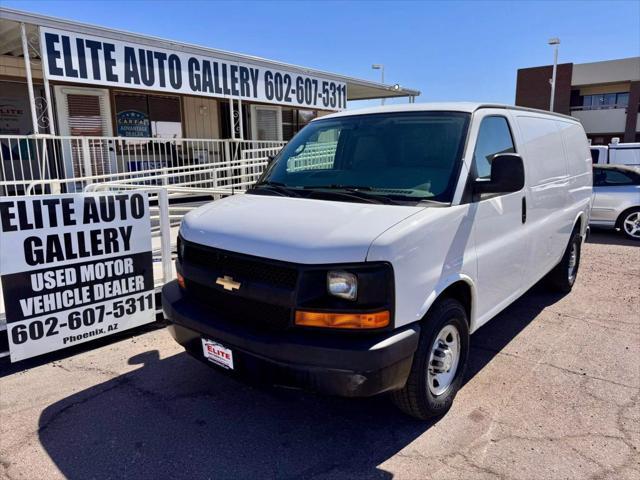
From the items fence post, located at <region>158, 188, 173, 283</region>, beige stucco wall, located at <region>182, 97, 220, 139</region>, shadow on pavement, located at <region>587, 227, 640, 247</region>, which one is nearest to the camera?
fence post, located at <region>158, 188, 173, 283</region>

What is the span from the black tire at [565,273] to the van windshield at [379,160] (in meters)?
3.14

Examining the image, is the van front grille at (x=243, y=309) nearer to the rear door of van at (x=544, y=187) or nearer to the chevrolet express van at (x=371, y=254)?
the chevrolet express van at (x=371, y=254)

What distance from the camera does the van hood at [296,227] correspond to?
2.51m

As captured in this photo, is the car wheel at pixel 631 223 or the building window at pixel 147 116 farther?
the building window at pixel 147 116

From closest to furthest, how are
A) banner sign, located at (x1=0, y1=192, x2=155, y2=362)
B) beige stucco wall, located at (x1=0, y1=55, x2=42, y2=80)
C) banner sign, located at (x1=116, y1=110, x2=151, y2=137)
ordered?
1. banner sign, located at (x1=0, y1=192, x2=155, y2=362)
2. beige stucco wall, located at (x1=0, y1=55, x2=42, y2=80)
3. banner sign, located at (x1=116, y1=110, x2=151, y2=137)

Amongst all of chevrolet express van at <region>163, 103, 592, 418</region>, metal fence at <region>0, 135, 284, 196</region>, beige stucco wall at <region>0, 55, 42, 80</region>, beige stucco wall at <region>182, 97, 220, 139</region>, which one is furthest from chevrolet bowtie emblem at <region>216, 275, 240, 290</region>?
beige stucco wall at <region>182, 97, 220, 139</region>

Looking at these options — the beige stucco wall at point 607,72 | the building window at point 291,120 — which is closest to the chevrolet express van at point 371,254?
the building window at point 291,120

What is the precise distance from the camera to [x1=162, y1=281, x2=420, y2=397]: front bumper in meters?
2.44

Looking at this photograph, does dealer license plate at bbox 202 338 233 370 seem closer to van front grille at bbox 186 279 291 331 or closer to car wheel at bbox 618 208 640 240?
van front grille at bbox 186 279 291 331

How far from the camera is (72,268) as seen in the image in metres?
4.08

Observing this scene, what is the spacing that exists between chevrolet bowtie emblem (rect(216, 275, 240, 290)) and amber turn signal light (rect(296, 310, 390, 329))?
51 centimetres

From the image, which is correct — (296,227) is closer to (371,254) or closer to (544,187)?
(371,254)

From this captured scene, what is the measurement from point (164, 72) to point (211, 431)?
7.08 meters

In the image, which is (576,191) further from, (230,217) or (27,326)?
(27,326)
